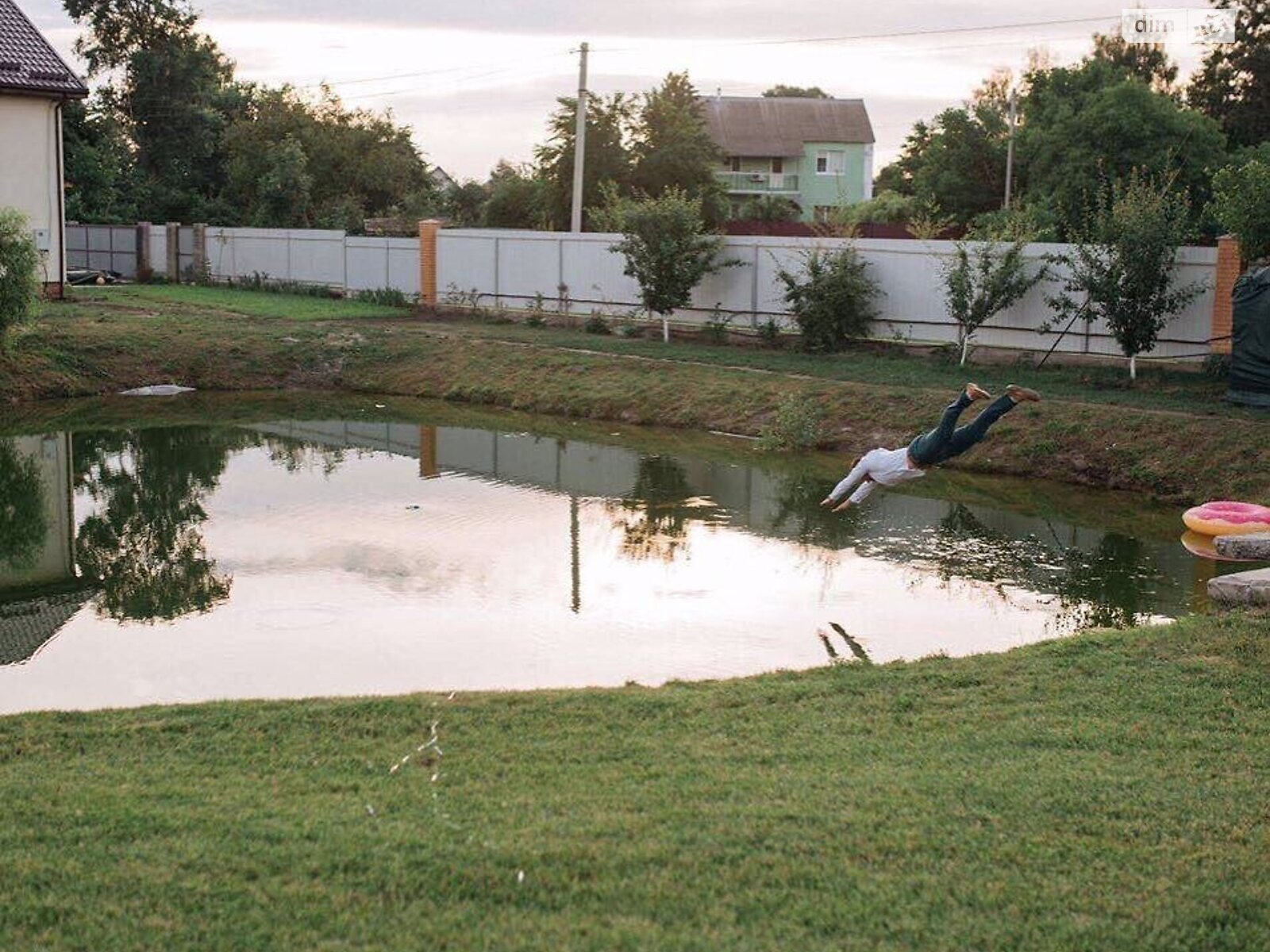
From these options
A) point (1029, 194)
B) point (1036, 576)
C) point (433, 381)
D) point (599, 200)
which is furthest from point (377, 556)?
point (1029, 194)

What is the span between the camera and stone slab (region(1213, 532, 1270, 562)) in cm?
1412

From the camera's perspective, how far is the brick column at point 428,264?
35688 mm

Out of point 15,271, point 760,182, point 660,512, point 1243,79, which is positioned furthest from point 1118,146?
point 760,182

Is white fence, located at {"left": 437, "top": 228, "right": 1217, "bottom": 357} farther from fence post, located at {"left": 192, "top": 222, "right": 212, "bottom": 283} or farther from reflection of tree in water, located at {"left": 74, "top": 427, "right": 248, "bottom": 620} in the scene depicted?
reflection of tree in water, located at {"left": 74, "top": 427, "right": 248, "bottom": 620}

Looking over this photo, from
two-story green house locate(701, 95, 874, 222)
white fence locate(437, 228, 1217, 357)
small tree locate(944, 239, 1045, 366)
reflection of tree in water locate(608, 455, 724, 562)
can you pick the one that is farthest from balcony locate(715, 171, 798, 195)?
reflection of tree in water locate(608, 455, 724, 562)

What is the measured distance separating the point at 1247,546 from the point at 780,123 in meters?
61.9

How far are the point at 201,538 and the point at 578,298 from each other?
701 inches

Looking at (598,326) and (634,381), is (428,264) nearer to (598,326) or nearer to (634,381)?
(598,326)

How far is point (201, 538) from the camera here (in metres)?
15.5

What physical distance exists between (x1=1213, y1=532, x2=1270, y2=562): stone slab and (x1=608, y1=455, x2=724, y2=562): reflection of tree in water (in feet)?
16.9

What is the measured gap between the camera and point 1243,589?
11.4 m

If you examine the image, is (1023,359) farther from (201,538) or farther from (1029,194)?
(1029,194)

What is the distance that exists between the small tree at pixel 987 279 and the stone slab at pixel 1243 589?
42.1 feet

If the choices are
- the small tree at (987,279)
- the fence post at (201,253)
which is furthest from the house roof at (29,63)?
the small tree at (987,279)
